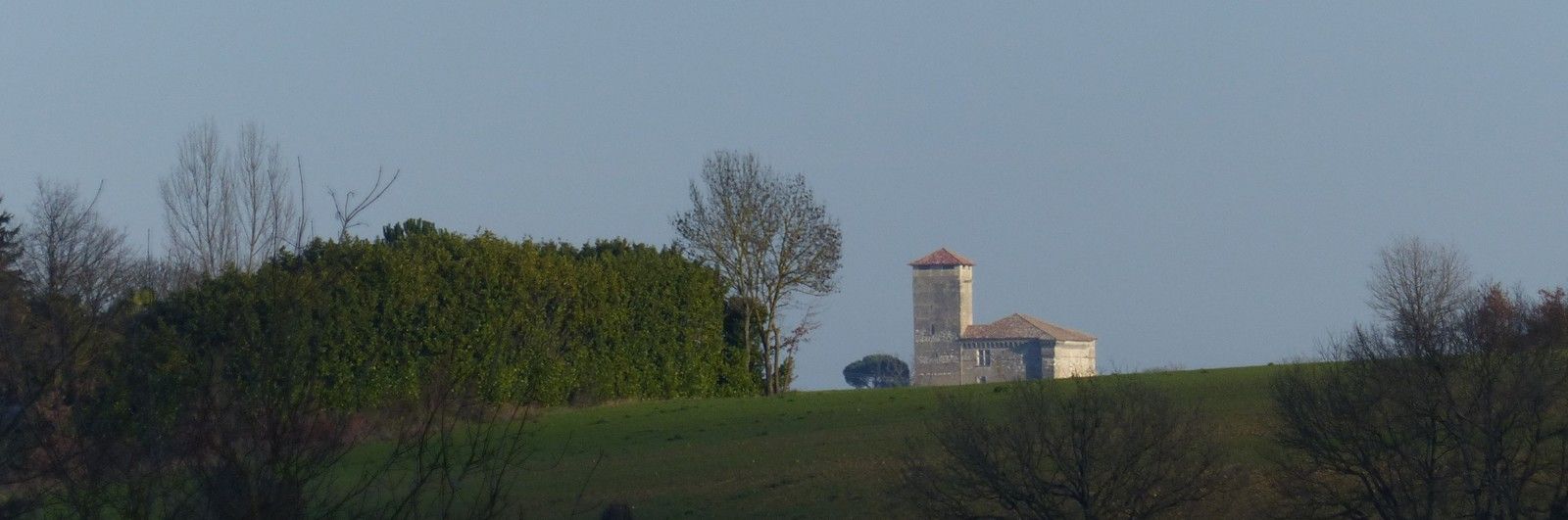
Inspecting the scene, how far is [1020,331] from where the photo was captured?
81.1m

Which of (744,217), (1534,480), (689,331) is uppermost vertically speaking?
(744,217)

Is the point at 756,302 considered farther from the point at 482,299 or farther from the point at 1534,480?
the point at 1534,480

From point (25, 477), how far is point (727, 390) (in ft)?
105

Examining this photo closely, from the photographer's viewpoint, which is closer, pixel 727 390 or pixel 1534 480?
pixel 1534 480

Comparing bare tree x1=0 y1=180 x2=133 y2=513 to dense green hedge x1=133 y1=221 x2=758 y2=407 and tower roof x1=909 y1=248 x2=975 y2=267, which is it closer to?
dense green hedge x1=133 y1=221 x2=758 y2=407

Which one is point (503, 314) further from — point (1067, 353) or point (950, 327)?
point (950, 327)

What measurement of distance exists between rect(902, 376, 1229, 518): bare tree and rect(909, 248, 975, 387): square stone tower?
71.7 meters

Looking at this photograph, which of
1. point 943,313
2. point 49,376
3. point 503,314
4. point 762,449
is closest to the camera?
point 49,376

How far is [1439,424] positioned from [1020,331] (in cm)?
6771

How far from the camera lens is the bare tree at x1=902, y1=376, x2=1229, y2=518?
46.2 ft

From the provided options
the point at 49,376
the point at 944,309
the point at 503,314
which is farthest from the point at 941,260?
the point at 49,376

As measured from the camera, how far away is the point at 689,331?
37.0 metres

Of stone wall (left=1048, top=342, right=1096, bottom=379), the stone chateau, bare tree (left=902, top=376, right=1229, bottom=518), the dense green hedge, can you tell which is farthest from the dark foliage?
bare tree (left=902, top=376, right=1229, bottom=518)

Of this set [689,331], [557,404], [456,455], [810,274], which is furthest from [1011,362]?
[456,455]
